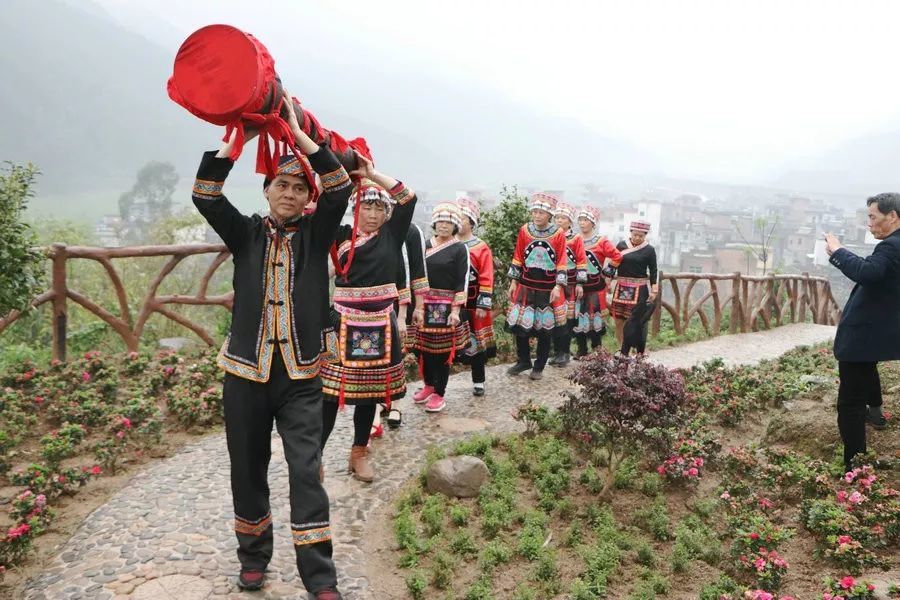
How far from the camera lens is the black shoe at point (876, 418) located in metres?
4.54

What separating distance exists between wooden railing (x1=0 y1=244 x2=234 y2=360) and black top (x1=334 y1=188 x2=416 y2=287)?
2.83m

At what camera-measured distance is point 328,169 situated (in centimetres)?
285

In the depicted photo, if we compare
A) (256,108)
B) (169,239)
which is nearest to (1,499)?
(256,108)

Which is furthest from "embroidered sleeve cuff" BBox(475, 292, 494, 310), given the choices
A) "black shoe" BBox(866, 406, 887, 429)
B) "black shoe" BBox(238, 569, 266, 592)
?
"black shoe" BBox(238, 569, 266, 592)

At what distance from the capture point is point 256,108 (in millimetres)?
2488

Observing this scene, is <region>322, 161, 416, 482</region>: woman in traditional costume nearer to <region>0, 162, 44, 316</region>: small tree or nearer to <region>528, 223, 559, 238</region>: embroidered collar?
<region>0, 162, 44, 316</region>: small tree

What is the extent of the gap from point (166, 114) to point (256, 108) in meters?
128

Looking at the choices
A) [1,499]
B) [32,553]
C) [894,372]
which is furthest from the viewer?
[894,372]

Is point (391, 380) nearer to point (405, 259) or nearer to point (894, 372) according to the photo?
point (405, 259)

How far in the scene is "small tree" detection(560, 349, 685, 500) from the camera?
3.70 metres

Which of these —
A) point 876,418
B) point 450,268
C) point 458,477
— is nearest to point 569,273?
point 450,268

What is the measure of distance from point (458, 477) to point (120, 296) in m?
4.59

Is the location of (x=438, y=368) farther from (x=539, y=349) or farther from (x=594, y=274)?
(x=594, y=274)

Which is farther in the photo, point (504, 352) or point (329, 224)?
point (504, 352)
